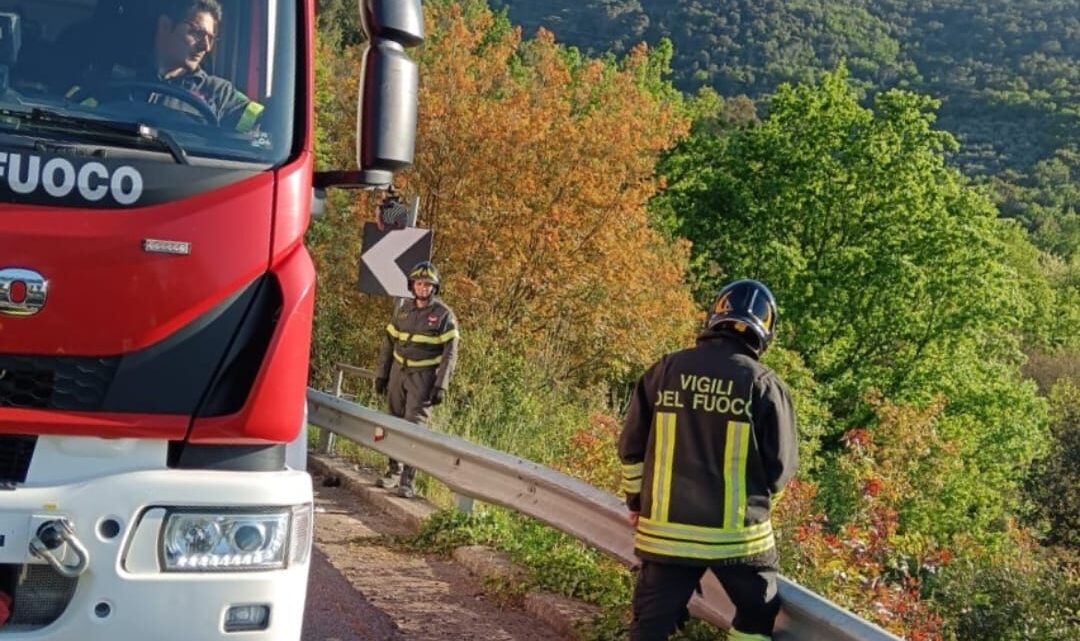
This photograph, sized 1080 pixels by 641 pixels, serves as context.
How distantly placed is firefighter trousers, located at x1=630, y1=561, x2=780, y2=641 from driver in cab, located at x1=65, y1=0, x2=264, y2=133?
2224mm

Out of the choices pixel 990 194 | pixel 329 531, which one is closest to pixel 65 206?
pixel 329 531

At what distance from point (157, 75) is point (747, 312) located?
88.3 inches

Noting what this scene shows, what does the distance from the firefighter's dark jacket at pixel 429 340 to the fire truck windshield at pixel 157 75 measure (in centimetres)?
601

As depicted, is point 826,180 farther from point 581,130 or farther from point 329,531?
point 329,531

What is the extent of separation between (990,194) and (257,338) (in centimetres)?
4283

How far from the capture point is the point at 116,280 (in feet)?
12.5

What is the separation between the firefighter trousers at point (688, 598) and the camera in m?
4.85

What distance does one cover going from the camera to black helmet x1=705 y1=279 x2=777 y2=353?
16.1 ft

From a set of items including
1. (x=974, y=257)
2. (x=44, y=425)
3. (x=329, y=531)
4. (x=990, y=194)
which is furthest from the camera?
(x=990, y=194)

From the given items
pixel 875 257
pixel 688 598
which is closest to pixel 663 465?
pixel 688 598

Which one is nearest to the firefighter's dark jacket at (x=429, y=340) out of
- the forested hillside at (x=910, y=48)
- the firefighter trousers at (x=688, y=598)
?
the firefighter trousers at (x=688, y=598)

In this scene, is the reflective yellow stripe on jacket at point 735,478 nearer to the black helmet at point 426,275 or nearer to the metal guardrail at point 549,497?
the metal guardrail at point 549,497

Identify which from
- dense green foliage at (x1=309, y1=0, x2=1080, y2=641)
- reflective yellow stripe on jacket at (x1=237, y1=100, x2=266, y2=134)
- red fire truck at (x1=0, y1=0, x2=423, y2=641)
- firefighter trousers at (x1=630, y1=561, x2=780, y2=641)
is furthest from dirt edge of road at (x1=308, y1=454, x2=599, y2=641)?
reflective yellow stripe on jacket at (x1=237, y1=100, x2=266, y2=134)

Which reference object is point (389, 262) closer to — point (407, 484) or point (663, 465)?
point (407, 484)
